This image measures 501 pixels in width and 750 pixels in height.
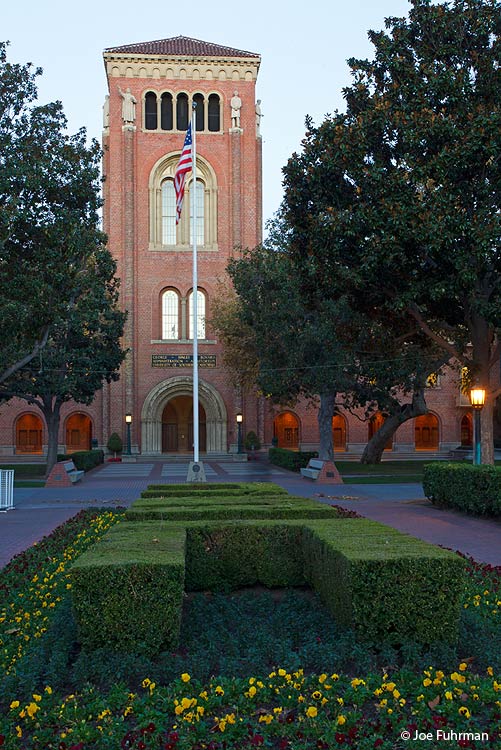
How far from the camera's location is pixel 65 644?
5.88 metres

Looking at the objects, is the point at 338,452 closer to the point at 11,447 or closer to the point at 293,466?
the point at 293,466

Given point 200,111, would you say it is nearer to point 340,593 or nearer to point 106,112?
point 106,112

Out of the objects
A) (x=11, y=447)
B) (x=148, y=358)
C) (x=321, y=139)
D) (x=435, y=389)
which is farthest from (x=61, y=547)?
(x=435, y=389)

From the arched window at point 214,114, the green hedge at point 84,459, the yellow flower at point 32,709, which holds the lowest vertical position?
the yellow flower at point 32,709

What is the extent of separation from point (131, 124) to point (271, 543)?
130 feet

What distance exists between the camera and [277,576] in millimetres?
8055

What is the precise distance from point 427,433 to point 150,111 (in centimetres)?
2725

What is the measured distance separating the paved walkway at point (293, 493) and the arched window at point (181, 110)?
73.5 ft

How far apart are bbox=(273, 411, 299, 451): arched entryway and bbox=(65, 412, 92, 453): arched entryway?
12.1m

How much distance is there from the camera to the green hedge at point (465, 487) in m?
14.8

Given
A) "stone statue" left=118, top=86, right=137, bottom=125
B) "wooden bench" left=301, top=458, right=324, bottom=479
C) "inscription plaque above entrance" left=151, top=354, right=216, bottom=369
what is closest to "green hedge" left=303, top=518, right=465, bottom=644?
"wooden bench" left=301, top=458, right=324, bottom=479

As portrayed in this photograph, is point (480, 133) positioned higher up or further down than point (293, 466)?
higher up

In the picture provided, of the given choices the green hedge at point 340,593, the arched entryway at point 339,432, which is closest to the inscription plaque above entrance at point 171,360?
the arched entryway at point 339,432

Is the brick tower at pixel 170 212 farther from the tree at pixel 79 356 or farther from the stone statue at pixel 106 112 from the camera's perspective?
the tree at pixel 79 356
